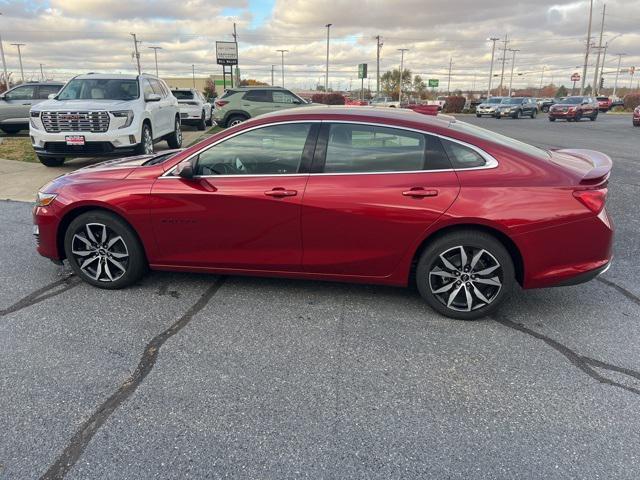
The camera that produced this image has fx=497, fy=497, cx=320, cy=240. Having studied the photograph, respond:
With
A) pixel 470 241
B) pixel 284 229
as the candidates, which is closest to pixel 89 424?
pixel 284 229

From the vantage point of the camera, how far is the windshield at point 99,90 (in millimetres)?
10375

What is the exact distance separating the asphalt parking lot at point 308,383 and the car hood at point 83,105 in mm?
5867

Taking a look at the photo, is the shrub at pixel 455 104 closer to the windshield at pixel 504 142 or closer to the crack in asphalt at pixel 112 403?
the windshield at pixel 504 142

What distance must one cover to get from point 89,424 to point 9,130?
17058mm

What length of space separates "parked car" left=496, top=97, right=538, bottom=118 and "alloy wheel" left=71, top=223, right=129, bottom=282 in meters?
41.7

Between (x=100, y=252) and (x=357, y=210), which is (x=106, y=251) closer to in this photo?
(x=100, y=252)

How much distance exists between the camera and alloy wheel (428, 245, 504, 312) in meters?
3.72

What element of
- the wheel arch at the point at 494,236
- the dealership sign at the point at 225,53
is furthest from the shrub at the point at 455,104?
the wheel arch at the point at 494,236

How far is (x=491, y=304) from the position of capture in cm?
379

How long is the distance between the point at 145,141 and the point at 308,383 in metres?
8.78

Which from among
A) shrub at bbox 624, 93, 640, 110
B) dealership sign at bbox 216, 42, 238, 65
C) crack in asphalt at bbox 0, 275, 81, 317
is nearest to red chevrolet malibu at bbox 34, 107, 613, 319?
crack in asphalt at bbox 0, 275, 81, 317

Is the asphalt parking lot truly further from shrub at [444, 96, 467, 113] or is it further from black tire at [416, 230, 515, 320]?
shrub at [444, 96, 467, 113]

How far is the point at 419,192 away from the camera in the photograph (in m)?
Answer: 3.67

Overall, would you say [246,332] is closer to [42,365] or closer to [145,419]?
[145,419]
